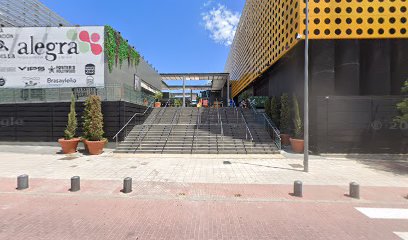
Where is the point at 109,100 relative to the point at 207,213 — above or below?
above

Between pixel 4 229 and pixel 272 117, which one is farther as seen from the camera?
pixel 272 117

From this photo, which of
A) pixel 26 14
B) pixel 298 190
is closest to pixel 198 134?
pixel 298 190

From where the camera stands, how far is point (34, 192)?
22.1 ft

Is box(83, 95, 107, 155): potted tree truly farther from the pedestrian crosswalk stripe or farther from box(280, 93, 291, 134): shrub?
the pedestrian crosswalk stripe

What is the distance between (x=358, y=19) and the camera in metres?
13.5

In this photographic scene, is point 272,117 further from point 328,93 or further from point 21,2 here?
point 21,2

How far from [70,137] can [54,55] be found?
850cm

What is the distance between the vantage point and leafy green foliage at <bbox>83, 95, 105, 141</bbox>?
13.3 m

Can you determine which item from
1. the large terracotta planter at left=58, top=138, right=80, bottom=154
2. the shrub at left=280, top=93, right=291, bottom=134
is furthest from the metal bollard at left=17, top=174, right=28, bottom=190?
the shrub at left=280, top=93, right=291, bottom=134

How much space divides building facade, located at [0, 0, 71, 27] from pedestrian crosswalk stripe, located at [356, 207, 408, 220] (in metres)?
27.0

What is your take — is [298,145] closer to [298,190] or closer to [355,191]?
[355,191]

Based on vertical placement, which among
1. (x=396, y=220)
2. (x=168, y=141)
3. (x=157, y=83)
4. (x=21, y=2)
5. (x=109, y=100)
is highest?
(x=21, y=2)

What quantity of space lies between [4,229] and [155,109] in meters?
16.5

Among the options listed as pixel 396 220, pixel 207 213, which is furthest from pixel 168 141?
pixel 396 220
